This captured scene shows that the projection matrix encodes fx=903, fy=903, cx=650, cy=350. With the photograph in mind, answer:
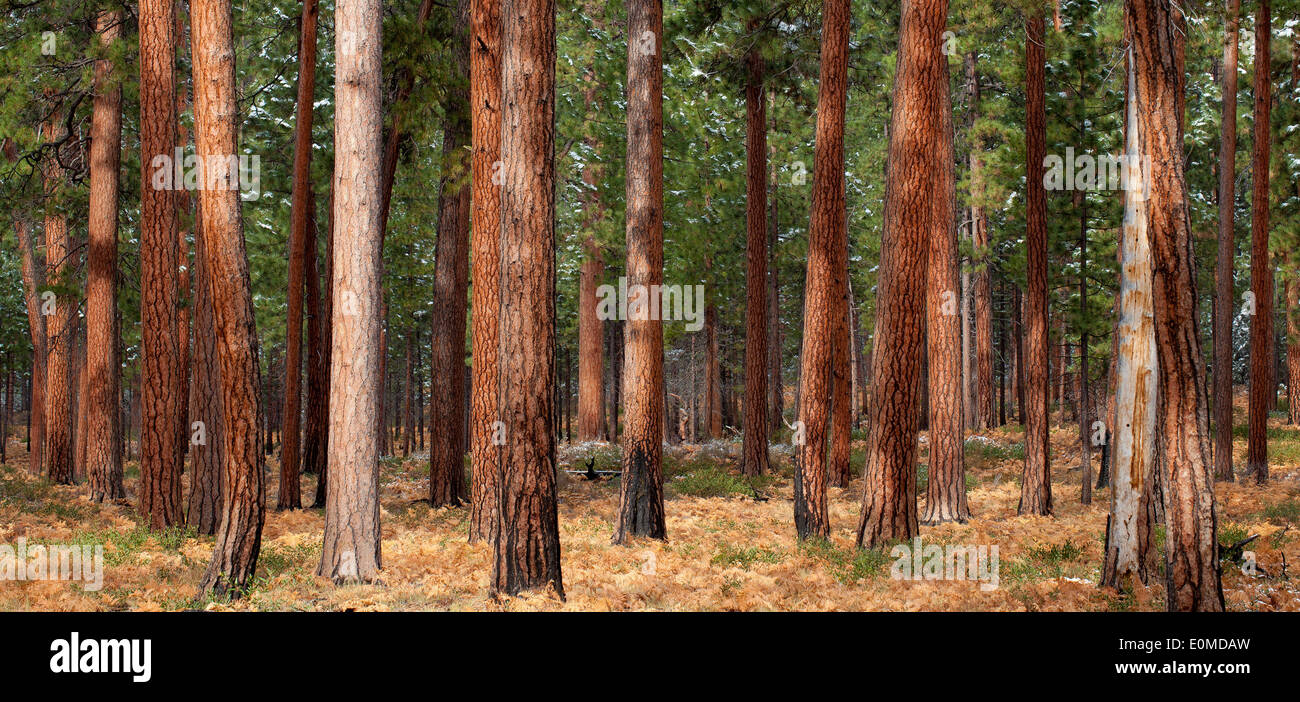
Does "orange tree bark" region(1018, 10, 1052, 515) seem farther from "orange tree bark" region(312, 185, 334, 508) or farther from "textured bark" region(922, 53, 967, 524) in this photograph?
"orange tree bark" region(312, 185, 334, 508)

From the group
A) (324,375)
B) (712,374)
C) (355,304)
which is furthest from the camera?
(712,374)

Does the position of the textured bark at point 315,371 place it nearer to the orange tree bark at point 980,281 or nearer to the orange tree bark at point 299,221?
the orange tree bark at point 299,221

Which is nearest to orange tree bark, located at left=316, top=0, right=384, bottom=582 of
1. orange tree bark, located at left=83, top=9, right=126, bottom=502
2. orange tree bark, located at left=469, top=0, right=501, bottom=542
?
orange tree bark, located at left=469, top=0, right=501, bottom=542

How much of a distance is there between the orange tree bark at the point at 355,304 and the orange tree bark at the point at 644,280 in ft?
10.9

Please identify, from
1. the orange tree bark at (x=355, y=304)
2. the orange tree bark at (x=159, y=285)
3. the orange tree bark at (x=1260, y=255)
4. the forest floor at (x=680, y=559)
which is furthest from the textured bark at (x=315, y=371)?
the orange tree bark at (x=1260, y=255)

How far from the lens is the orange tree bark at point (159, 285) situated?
10.9 meters

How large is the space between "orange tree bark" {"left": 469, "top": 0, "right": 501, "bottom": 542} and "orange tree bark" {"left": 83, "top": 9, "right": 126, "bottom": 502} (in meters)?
7.14

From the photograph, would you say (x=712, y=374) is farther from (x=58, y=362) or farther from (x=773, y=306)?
(x=58, y=362)

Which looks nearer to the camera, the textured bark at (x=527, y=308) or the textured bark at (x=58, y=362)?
the textured bark at (x=527, y=308)

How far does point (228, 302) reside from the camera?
7672mm

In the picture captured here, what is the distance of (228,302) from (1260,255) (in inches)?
669

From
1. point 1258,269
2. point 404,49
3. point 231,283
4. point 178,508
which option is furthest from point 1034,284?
point 178,508

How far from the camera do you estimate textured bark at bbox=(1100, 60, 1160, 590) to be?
7938 mm

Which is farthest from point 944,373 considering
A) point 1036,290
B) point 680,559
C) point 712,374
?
point 712,374
